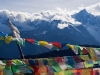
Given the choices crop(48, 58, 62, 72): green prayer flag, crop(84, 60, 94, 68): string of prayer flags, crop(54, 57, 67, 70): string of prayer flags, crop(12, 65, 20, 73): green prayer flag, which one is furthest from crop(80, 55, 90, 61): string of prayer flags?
crop(12, 65, 20, 73): green prayer flag

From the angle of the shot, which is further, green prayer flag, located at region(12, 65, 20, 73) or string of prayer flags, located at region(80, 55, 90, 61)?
string of prayer flags, located at region(80, 55, 90, 61)

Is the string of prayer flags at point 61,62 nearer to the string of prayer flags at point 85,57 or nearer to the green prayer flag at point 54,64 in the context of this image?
the green prayer flag at point 54,64

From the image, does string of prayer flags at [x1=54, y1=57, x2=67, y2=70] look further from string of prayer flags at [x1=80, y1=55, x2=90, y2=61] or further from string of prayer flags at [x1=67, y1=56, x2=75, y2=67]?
string of prayer flags at [x1=80, y1=55, x2=90, y2=61]

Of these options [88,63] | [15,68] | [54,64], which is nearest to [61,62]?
[54,64]

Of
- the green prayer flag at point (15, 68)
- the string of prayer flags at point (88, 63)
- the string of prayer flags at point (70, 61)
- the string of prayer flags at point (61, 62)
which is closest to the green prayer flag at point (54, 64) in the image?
the string of prayer flags at point (61, 62)

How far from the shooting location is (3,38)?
2409cm

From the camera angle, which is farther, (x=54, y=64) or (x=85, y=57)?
(x=85, y=57)

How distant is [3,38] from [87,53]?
782 centimetres

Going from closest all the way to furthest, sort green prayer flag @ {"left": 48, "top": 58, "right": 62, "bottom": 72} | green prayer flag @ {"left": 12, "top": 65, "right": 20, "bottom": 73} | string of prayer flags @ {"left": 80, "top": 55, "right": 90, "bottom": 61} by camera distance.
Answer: green prayer flag @ {"left": 12, "top": 65, "right": 20, "bottom": 73} → green prayer flag @ {"left": 48, "top": 58, "right": 62, "bottom": 72} → string of prayer flags @ {"left": 80, "top": 55, "right": 90, "bottom": 61}

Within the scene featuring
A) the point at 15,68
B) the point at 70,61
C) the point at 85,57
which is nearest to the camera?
the point at 15,68

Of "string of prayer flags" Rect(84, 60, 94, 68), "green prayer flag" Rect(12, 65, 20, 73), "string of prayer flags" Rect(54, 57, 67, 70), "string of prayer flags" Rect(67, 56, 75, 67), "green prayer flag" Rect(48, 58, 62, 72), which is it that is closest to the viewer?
"green prayer flag" Rect(12, 65, 20, 73)

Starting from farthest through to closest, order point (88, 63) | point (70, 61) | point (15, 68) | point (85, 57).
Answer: point (88, 63) < point (85, 57) < point (70, 61) < point (15, 68)

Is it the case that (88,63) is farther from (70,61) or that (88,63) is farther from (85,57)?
(70,61)

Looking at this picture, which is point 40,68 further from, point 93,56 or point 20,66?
point 93,56
